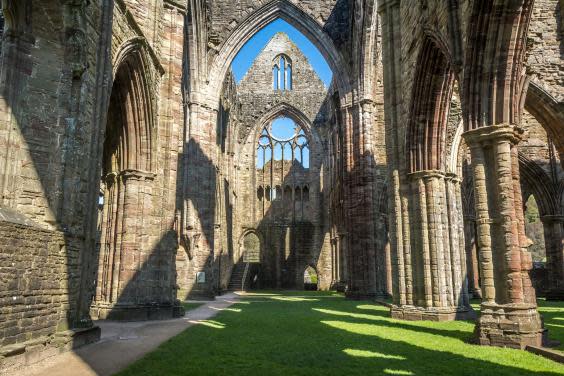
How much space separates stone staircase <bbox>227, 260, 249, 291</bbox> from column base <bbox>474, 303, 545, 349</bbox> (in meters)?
22.9

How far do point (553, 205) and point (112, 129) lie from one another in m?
18.0

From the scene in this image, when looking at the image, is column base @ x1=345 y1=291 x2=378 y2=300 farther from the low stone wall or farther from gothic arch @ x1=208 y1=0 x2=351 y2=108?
the low stone wall

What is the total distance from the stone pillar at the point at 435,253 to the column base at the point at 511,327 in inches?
112

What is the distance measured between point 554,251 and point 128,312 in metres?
17.8

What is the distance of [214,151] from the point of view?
64.4ft

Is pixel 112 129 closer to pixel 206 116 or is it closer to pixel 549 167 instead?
pixel 206 116

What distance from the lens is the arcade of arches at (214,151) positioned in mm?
6293

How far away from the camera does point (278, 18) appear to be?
21.0 meters

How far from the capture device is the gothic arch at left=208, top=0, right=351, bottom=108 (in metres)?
19.8

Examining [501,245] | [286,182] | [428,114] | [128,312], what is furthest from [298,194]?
[501,245]

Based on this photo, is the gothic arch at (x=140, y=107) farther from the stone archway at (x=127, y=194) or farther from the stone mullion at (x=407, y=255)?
the stone mullion at (x=407, y=255)

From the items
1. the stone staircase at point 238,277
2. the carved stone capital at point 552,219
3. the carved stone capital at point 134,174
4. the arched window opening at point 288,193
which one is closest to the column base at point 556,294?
the carved stone capital at point 552,219

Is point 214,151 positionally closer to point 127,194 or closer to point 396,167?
point 127,194

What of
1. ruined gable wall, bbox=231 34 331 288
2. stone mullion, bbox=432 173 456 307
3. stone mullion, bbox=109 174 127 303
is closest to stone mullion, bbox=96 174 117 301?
stone mullion, bbox=109 174 127 303
